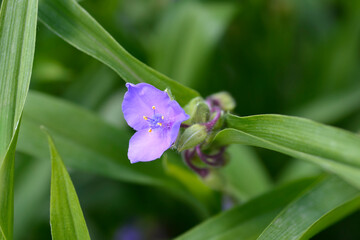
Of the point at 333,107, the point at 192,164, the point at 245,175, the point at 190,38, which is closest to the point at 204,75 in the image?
the point at 190,38

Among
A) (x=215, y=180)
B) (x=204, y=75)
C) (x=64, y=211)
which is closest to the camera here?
(x=64, y=211)

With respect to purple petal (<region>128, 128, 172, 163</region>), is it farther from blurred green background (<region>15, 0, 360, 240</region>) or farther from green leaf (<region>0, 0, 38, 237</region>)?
blurred green background (<region>15, 0, 360, 240</region>)

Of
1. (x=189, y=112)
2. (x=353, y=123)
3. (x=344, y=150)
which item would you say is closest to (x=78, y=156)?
(x=189, y=112)

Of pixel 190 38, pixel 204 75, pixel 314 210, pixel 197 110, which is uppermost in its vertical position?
pixel 190 38

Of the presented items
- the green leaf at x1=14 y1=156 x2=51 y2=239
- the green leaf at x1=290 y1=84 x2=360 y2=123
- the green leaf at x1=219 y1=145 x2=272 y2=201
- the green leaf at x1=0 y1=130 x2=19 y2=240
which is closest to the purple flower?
the green leaf at x1=0 y1=130 x2=19 y2=240

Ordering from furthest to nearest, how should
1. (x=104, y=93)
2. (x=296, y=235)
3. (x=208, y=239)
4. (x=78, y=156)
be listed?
(x=104, y=93) → (x=78, y=156) → (x=208, y=239) → (x=296, y=235)

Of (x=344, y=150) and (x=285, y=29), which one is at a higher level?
(x=285, y=29)

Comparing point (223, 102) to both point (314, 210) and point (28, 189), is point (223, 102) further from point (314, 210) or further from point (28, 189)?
point (28, 189)

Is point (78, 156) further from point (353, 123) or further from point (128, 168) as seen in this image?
point (353, 123)
